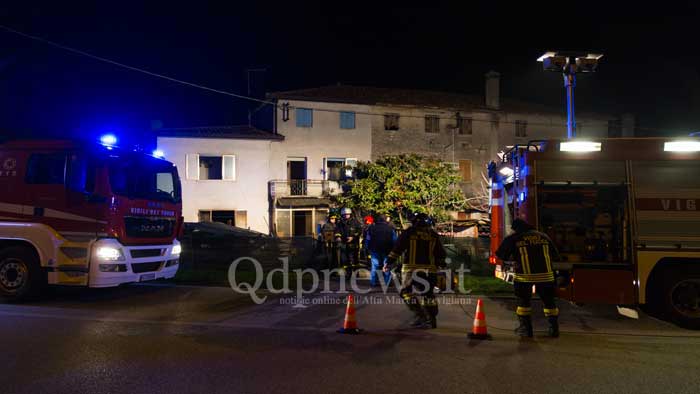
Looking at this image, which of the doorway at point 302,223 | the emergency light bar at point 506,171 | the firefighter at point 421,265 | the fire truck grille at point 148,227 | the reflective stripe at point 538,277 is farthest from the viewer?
the doorway at point 302,223

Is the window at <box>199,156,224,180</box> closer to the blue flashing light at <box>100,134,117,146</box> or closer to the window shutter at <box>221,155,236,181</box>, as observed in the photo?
the window shutter at <box>221,155,236,181</box>

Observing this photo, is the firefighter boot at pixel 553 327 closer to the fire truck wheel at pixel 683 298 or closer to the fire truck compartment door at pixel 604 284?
the fire truck compartment door at pixel 604 284

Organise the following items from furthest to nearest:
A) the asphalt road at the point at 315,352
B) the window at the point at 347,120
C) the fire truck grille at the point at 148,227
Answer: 1. the window at the point at 347,120
2. the fire truck grille at the point at 148,227
3. the asphalt road at the point at 315,352

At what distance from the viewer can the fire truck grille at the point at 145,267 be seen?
9.23 metres

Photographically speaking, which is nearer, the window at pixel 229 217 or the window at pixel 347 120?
the window at pixel 229 217

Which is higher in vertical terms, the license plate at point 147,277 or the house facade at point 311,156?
the house facade at point 311,156

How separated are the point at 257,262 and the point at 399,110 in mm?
18747

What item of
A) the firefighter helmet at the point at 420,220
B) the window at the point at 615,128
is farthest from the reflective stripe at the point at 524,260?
the window at the point at 615,128

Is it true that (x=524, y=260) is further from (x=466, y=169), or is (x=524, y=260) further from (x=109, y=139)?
(x=466, y=169)

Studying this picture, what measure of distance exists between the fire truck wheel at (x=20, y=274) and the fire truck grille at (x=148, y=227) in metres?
1.66

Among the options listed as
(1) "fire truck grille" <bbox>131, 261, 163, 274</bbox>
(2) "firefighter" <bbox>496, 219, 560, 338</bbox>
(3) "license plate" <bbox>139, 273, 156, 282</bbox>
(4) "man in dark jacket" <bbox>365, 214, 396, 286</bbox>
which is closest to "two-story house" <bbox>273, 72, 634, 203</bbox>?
(4) "man in dark jacket" <bbox>365, 214, 396, 286</bbox>

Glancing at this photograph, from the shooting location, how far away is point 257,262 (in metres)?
13.4

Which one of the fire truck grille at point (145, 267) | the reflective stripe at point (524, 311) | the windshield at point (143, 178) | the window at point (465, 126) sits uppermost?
the window at point (465, 126)

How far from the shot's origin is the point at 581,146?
312 inches
